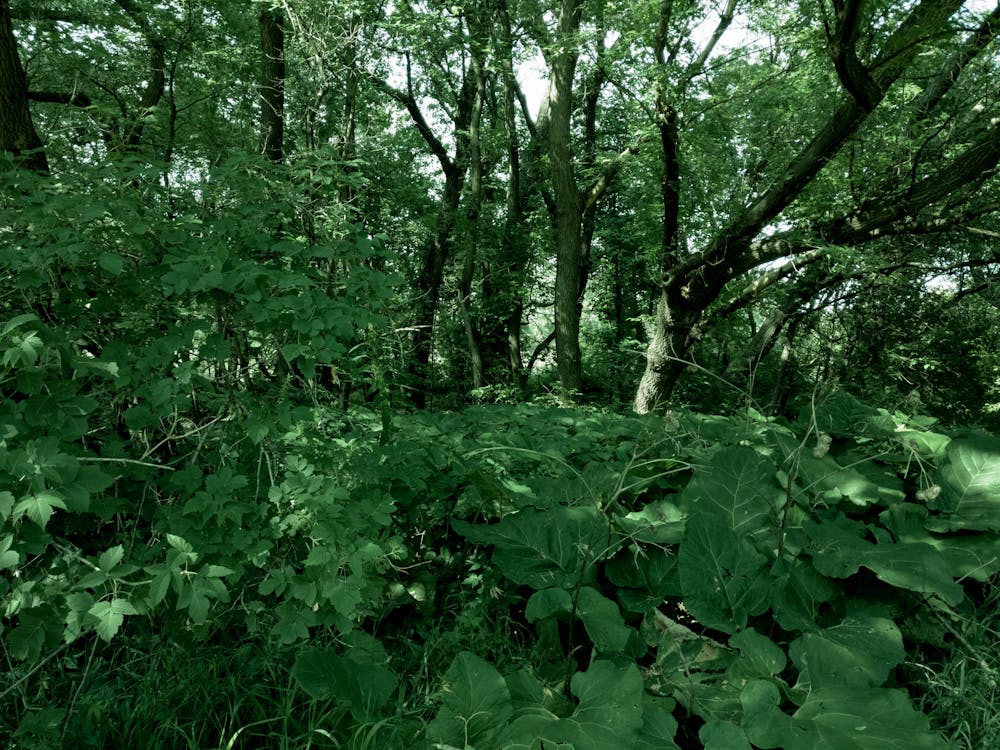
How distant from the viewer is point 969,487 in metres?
2.44

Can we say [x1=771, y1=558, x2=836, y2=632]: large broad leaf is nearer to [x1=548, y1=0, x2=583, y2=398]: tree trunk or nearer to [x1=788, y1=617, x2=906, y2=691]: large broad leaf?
[x1=788, y1=617, x2=906, y2=691]: large broad leaf

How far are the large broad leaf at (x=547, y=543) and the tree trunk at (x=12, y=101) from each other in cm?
387

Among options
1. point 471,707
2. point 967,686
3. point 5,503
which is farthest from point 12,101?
point 967,686

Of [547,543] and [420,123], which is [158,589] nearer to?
[547,543]

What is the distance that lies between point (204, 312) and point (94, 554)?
1015 millimetres

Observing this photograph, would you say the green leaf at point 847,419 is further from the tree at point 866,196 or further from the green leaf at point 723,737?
the tree at point 866,196

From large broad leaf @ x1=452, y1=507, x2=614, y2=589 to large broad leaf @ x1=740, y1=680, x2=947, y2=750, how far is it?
678 millimetres

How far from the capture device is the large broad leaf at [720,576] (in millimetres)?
2000

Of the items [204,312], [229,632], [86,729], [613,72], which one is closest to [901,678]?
[229,632]

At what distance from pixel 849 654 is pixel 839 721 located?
0.31 meters

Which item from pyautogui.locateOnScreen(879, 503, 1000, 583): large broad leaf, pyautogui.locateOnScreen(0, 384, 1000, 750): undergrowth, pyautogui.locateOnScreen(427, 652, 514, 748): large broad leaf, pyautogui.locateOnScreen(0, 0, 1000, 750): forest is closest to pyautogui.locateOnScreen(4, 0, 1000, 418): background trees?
pyautogui.locateOnScreen(0, 0, 1000, 750): forest

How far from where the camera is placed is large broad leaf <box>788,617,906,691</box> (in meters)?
1.77

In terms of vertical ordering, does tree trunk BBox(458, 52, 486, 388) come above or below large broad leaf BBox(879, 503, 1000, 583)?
above

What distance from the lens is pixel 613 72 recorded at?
8.90 meters
